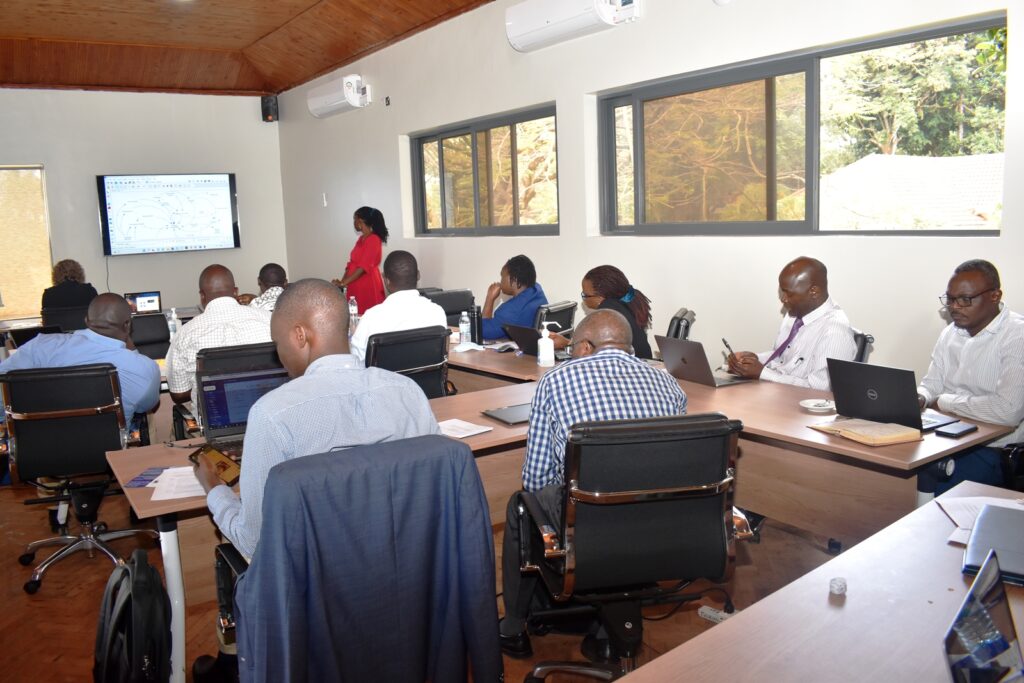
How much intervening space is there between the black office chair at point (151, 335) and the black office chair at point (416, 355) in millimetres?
2499

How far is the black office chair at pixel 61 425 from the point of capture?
3480mm

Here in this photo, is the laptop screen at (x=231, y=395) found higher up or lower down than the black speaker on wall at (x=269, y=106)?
lower down

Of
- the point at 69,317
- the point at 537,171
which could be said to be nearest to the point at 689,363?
the point at 537,171

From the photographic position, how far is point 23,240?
362 inches

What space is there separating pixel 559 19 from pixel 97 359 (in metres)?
3.77

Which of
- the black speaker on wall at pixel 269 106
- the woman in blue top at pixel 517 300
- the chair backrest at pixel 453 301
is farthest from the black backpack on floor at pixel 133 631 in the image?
the black speaker on wall at pixel 269 106

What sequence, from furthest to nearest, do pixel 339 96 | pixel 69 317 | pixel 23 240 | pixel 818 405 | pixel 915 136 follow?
pixel 23 240, pixel 339 96, pixel 69 317, pixel 915 136, pixel 818 405

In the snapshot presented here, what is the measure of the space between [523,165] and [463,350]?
241 centimetres

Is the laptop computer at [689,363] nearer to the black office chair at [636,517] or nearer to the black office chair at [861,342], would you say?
the black office chair at [861,342]

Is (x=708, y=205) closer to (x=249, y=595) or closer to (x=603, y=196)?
(x=603, y=196)

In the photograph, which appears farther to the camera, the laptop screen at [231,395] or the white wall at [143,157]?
the white wall at [143,157]

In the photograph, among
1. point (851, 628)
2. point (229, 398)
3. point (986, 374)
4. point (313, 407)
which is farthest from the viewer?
point (986, 374)

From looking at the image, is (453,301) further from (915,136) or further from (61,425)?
(915,136)

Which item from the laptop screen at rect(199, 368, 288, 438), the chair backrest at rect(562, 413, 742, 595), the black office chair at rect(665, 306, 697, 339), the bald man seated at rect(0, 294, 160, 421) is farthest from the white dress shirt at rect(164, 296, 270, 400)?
the chair backrest at rect(562, 413, 742, 595)
